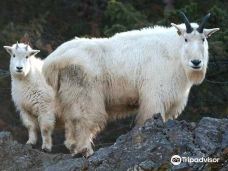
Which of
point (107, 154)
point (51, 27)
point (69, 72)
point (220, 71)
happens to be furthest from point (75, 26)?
point (107, 154)

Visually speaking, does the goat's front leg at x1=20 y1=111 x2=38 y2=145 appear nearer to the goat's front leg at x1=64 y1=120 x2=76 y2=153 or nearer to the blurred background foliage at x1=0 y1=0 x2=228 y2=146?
the goat's front leg at x1=64 y1=120 x2=76 y2=153

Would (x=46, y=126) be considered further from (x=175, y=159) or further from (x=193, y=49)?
(x=175, y=159)

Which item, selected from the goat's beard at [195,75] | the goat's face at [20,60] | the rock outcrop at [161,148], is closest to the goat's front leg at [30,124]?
the goat's face at [20,60]

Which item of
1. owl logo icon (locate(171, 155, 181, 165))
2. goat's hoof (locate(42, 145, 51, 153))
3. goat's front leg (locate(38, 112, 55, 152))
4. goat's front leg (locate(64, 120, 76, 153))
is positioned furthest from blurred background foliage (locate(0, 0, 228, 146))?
owl logo icon (locate(171, 155, 181, 165))

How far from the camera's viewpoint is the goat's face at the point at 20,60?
14.8 metres

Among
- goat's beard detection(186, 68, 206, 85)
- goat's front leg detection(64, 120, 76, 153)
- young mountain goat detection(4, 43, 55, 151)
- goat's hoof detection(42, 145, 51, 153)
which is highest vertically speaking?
goat's beard detection(186, 68, 206, 85)

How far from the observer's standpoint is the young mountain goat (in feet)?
48.3

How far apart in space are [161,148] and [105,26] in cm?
879

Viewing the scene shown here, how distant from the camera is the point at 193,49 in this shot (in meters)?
14.0

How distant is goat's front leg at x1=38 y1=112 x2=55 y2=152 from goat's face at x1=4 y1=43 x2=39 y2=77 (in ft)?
2.50

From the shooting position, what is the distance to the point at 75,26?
75.7ft

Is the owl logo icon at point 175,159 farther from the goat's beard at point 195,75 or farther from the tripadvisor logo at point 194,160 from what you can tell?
the goat's beard at point 195,75

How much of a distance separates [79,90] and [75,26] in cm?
874

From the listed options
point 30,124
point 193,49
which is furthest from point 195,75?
point 30,124
